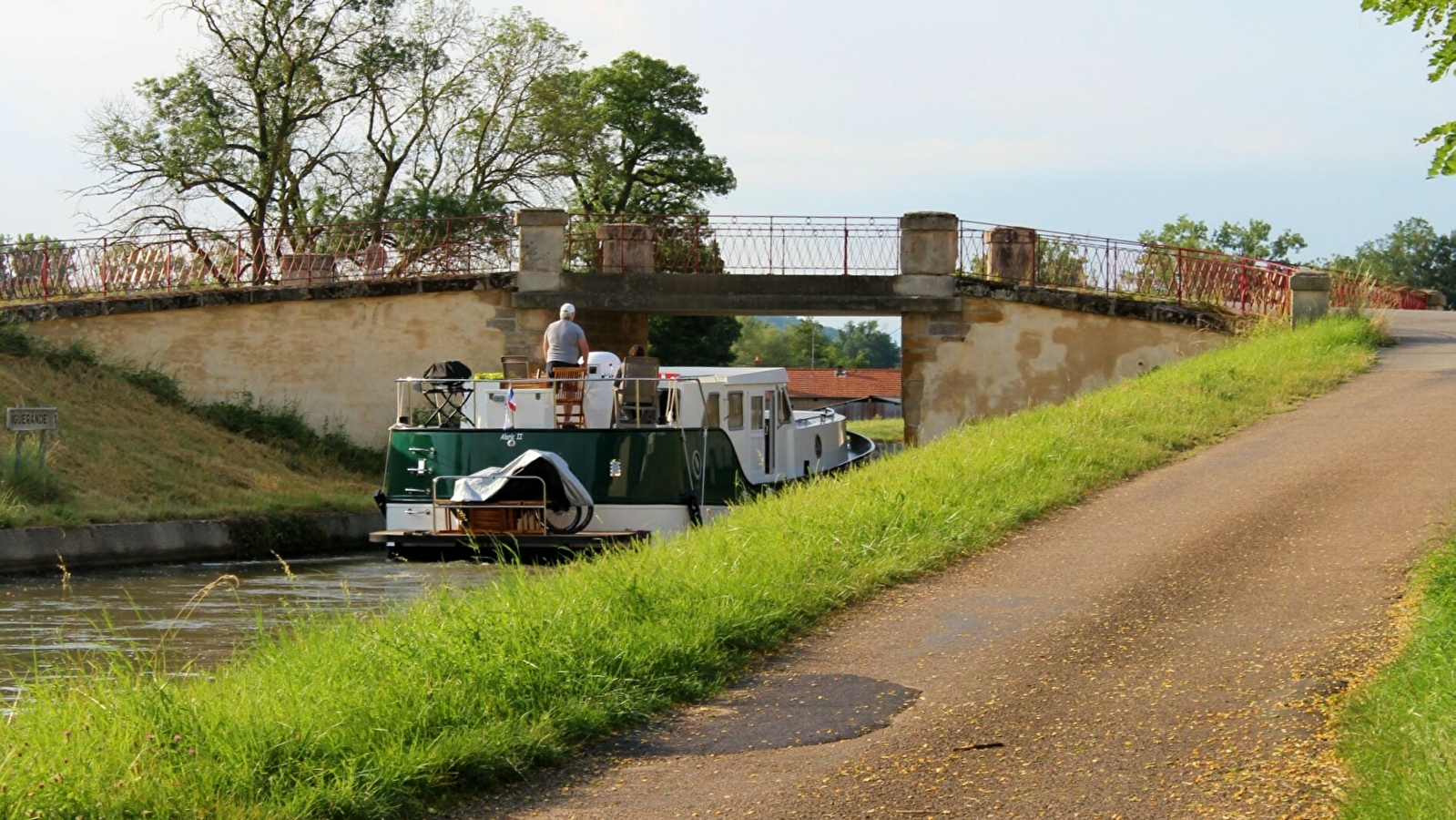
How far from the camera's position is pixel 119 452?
21141 mm

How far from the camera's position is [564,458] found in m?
16.6

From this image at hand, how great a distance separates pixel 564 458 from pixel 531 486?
0.66 meters

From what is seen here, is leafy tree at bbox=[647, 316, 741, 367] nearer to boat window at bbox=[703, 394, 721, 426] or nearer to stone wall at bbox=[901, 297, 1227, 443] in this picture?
stone wall at bbox=[901, 297, 1227, 443]

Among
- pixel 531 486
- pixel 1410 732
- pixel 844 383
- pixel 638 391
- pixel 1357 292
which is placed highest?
pixel 1357 292

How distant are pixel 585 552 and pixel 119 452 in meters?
8.59

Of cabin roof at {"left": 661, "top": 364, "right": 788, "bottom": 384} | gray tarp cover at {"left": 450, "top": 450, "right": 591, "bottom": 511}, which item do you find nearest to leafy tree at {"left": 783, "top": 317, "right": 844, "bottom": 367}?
cabin roof at {"left": 661, "top": 364, "right": 788, "bottom": 384}

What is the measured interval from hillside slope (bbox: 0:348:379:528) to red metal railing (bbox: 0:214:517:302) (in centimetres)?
222

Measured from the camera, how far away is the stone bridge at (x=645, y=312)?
951 inches

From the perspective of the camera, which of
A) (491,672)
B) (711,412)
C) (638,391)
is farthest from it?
(711,412)

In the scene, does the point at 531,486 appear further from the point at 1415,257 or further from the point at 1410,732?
the point at 1415,257

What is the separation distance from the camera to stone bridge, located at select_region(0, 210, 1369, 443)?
24.2 m

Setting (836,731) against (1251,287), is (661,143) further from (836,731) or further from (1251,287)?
(836,731)

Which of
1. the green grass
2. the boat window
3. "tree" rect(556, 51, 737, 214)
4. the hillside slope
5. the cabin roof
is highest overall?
"tree" rect(556, 51, 737, 214)

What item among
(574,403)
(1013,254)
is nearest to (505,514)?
(574,403)
